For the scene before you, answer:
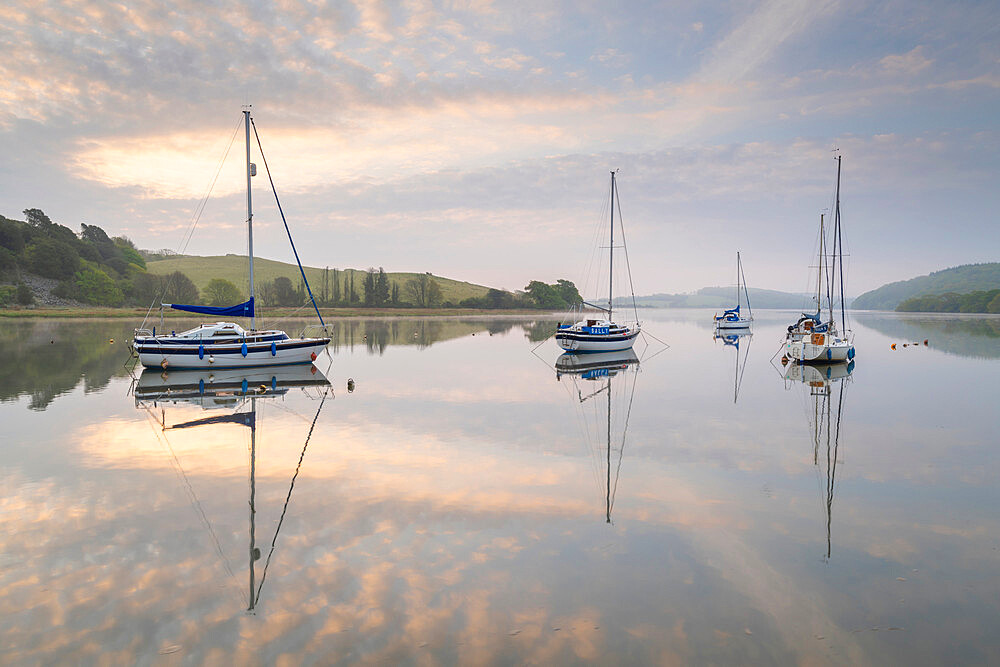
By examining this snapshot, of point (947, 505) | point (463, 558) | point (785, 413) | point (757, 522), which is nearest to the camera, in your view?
point (463, 558)

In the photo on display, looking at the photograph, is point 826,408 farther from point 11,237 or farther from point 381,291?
point 11,237

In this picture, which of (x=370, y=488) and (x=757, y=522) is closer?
(x=757, y=522)

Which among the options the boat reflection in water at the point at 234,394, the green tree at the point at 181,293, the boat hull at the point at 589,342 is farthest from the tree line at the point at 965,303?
the green tree at the point at 181,293

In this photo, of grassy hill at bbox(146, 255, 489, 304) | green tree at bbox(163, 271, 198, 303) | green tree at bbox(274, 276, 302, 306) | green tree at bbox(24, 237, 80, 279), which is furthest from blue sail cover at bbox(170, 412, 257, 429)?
grassy hill at bbox(146, 255, 489, 304)

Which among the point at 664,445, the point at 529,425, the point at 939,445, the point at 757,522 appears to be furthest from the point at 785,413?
the point at 757,522

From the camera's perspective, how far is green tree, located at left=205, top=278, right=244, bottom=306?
407 feet

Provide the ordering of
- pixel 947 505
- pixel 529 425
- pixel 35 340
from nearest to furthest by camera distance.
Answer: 1. pixel 947 505
2. pixel 529 425
3. pixel 35 340

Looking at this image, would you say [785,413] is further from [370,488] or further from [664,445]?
[370,488]

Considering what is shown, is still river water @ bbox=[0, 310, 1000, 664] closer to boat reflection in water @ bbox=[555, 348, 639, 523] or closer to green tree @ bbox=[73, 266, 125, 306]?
boat reflection in water @ bbox=[555, 348, 639, 523]

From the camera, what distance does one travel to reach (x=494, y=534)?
28.3 feet

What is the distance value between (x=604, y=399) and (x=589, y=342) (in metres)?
17.8

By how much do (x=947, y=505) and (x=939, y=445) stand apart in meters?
5.54

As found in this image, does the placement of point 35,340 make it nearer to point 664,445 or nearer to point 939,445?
point 664,445

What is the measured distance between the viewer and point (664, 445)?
14.4m
